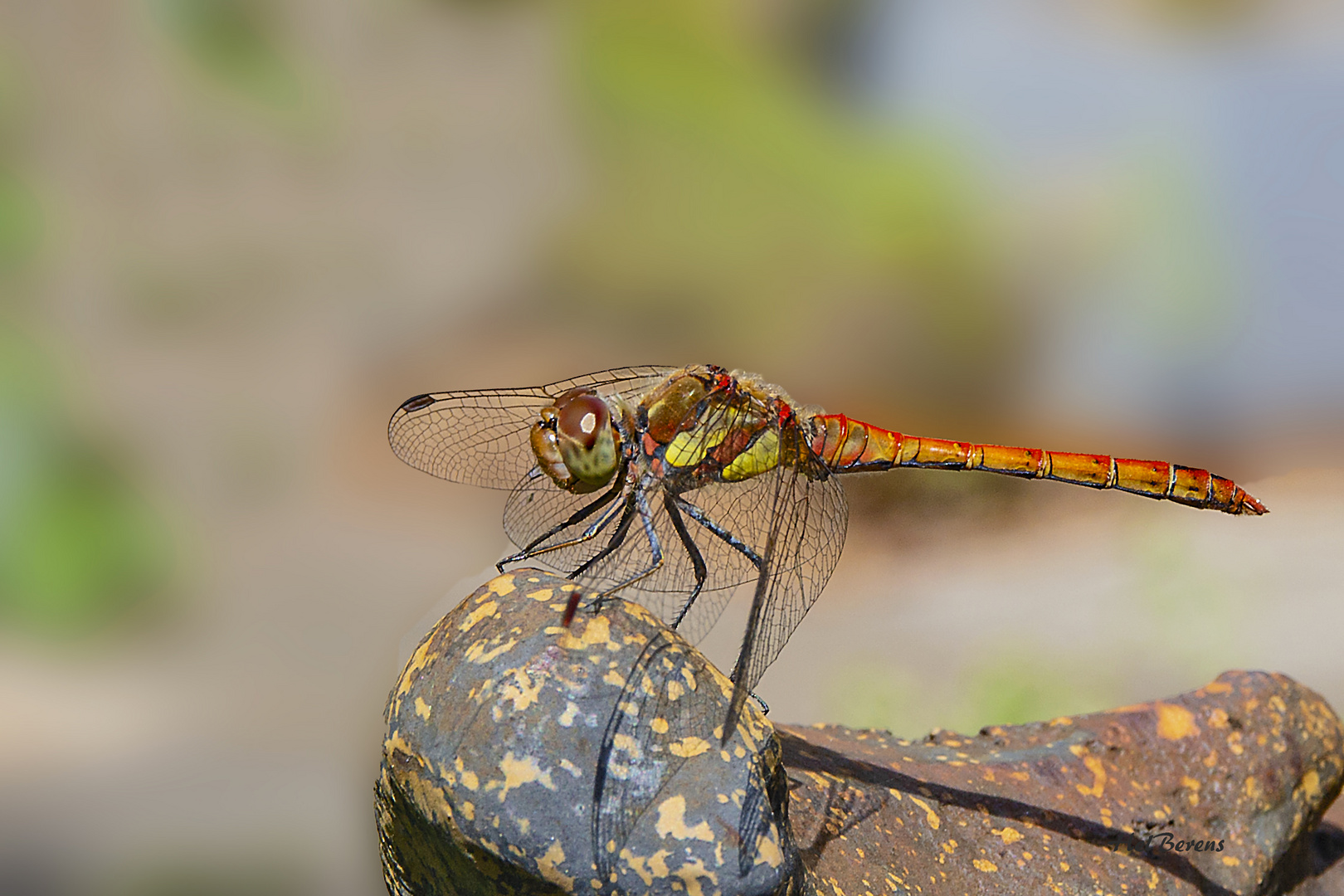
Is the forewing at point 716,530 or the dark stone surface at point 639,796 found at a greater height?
the forewing at point 716,530

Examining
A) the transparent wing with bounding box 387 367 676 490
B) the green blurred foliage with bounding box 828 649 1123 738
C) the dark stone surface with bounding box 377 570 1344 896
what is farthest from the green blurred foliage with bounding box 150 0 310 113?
the green blurred foliage with bounding box 828 649 1123 738

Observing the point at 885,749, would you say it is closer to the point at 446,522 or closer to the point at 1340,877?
the point at 1340,877

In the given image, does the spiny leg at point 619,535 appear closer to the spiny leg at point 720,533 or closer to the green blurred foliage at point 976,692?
the spiny leg at point 720,533

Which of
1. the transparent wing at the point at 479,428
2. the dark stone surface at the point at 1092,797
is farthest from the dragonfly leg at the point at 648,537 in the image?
the dark stone surface at the point at 1092,797

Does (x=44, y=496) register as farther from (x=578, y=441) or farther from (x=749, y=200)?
(x=749, y=200)

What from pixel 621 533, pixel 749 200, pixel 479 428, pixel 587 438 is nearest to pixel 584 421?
pixel 587 438
